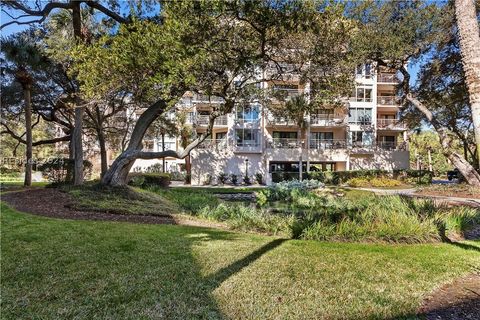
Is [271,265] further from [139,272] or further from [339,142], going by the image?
[339,142]

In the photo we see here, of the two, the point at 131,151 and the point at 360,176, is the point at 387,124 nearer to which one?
the point at 360,176

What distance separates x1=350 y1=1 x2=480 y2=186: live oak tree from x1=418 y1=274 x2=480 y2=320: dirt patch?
645 inches

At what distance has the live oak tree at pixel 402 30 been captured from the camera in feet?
62.5

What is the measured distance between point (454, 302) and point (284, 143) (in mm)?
31778

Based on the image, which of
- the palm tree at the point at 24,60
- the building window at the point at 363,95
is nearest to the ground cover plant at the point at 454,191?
the palm tree at the point at 24,60

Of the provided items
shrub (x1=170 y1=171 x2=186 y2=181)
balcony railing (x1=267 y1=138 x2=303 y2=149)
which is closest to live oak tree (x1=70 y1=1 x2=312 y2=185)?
balcony railing (x1=267 y1=138 x2=303 y2=149)

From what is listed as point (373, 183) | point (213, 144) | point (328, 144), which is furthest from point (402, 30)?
point (213, 144)

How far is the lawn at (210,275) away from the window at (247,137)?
90.9 ft

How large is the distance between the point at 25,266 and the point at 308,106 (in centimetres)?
1072

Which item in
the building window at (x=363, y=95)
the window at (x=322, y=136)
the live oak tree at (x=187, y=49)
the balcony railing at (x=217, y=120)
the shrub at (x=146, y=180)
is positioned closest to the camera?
the live oak tree at (x=187, y=49)

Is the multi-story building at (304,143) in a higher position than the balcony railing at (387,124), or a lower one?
lower

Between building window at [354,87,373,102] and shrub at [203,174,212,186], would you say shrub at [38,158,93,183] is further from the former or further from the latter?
building window at [354,87,373,102]

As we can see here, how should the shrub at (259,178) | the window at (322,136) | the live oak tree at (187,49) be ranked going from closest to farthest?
1. the live oak tree at (187,49)
2. the shrub at (259,178)
3. the window at (322,136)

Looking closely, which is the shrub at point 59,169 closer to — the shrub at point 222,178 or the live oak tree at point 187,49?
the live oak tree at point 187,49
